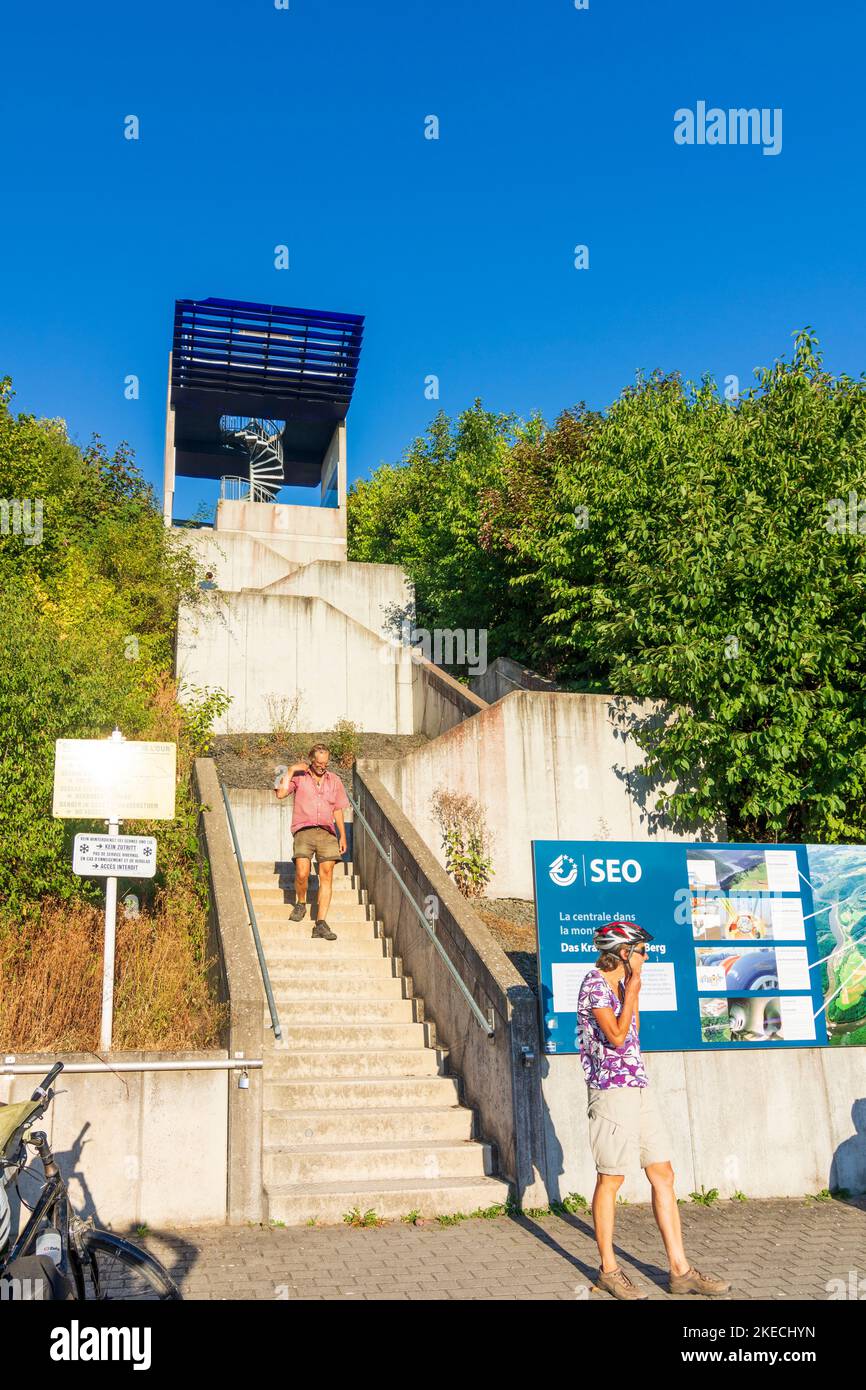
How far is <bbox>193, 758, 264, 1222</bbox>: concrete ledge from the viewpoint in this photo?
6844mm

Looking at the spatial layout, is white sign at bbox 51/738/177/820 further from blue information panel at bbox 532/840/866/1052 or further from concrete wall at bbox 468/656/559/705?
concrete wall at bbox 468/656/559/705

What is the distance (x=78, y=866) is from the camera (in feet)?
24.7

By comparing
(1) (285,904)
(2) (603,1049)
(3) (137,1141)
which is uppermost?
(1) (285,904)

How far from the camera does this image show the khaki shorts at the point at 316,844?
1025 cm

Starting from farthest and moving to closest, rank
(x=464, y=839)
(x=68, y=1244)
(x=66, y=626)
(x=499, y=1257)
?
(x=66, y=626) < (x=464, y=839) < (x=499, y=1257) < (x=68, y=1244)

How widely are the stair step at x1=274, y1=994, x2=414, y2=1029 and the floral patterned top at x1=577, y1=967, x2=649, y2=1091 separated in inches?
139

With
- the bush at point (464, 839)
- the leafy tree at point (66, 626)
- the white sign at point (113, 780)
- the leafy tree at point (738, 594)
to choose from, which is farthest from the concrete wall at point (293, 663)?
the white sign at point (113, 780)

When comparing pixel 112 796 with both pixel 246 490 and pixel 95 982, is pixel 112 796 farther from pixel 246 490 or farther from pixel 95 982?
pixel 246 490

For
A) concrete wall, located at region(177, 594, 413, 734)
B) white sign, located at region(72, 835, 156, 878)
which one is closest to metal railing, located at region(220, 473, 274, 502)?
concrete wall, located at region(177, 594, 413, 734)

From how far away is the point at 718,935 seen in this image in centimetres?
837

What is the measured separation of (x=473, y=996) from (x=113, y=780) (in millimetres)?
3212

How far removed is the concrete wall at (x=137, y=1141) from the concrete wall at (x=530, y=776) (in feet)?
21.0

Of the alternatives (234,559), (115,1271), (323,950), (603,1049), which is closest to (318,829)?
(323,950)

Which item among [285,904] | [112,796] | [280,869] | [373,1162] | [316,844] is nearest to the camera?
[373,1162]
